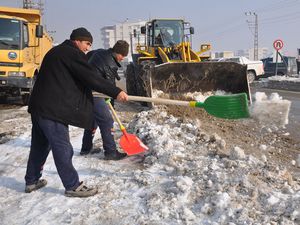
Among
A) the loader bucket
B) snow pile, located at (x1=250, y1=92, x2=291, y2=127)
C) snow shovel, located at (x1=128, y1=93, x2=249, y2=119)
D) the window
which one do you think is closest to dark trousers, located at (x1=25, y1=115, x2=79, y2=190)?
snow shovel, located at (x1=128, y1=93, x2=249, y2=119)

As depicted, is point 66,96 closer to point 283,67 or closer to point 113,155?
point 113,155

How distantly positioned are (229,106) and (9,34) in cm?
823

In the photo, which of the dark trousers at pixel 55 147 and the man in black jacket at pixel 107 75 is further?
the man in black jacket at pixel 107 75

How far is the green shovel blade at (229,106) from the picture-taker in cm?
433

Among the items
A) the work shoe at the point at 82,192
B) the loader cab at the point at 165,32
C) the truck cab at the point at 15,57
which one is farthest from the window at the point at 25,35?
the work shoe at the point at 82,192

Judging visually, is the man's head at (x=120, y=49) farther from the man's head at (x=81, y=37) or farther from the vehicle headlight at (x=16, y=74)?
the vehicle headlight at (x=16, y=74)

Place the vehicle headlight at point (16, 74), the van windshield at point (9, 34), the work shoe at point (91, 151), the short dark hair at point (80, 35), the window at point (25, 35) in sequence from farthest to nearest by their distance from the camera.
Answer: the window at point (25, 35), the van windshield at point (9, 34), the vehicle headlight at point (16, 74), the work shoe at point (91, 151), the short dark hair at point (80, 35)

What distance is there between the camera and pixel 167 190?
393 centimetres

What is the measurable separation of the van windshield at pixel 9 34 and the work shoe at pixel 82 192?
7.80 meters

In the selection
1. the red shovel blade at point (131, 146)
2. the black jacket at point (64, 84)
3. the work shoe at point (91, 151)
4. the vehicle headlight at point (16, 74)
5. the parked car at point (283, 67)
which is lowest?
the work shoe at point (91, 151)

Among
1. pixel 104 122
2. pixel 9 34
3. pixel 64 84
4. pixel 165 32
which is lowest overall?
pixel 104 122

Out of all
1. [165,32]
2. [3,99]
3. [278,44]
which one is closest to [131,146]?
[165,32]

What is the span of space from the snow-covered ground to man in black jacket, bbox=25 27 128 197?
0.36 metres

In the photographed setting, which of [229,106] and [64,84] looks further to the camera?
[229,106]
